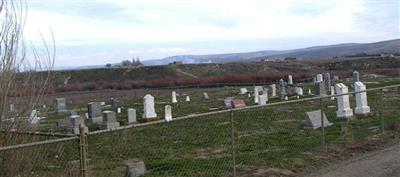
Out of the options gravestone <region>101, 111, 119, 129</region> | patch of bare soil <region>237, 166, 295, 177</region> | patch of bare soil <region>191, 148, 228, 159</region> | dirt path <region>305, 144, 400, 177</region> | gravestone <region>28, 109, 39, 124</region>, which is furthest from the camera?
gravestone <region>101, 111, 119, 129</region>

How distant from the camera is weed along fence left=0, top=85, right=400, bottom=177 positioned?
8.41 meters

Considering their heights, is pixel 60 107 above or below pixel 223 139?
below

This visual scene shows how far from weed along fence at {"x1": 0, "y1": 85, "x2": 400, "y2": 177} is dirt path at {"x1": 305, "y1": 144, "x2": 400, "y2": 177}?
42 cm

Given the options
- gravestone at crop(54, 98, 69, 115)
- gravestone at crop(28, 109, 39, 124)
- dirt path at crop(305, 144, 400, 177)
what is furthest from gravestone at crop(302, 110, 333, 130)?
gravestone at crop(54, 98, 69, 115)

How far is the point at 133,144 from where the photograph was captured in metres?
15.1

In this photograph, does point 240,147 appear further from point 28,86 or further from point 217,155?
point 28,86

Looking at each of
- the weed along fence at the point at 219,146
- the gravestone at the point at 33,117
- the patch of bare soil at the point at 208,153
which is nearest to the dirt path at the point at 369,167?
the weed along fence at the point at 219,146

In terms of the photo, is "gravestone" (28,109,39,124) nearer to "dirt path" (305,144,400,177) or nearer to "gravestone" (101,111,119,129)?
"dirt path" (305,144,400,177)

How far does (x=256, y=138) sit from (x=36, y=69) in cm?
813

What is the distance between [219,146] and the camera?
45.6 feet

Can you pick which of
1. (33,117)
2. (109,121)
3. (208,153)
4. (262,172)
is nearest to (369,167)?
(262,172)

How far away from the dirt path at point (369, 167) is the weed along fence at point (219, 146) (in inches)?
16.4

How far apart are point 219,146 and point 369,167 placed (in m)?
4.50

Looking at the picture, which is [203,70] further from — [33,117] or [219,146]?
[33,117]
